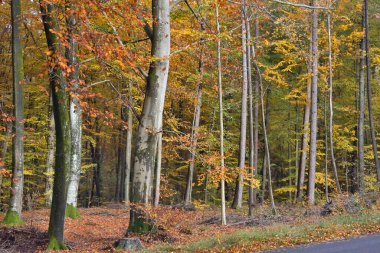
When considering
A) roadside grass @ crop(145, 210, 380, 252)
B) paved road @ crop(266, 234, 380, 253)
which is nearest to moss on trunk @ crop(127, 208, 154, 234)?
roadside grass @ crop(145, 210, 380, 252)

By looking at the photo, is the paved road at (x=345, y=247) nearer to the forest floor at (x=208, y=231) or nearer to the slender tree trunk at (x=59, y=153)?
the forest floor at (x=208, y=231)

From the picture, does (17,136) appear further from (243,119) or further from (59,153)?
(243,119)

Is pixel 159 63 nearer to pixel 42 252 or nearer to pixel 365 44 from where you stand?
pixel 42 252

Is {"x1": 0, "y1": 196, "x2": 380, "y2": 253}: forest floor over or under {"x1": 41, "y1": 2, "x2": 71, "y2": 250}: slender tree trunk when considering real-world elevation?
under

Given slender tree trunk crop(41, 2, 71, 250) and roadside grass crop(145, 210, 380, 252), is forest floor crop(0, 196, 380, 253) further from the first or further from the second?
slender tree trunk crop(41, 2, 71, 250)

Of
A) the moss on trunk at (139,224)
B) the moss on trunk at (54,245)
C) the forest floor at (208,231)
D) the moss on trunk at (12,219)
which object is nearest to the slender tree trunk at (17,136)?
the moss on trunk at (12,219)

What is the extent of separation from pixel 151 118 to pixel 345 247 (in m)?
5.42

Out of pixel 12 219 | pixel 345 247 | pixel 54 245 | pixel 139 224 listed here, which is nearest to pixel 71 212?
pixel 12 219

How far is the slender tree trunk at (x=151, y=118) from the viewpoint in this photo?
10.3 metres

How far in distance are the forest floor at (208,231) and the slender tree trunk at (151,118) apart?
585 millimetres

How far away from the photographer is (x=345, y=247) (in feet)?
25.0

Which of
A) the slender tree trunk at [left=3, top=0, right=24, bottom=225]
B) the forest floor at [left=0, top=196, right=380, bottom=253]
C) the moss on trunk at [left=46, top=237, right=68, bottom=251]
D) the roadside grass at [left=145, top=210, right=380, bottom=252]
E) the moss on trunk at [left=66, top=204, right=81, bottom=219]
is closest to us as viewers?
the roadside grass at [left=145, top=210, right=380, bottom=252]

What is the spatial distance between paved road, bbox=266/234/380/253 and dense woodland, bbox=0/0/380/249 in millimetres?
4164

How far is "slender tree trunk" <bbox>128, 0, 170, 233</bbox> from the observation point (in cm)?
1031
